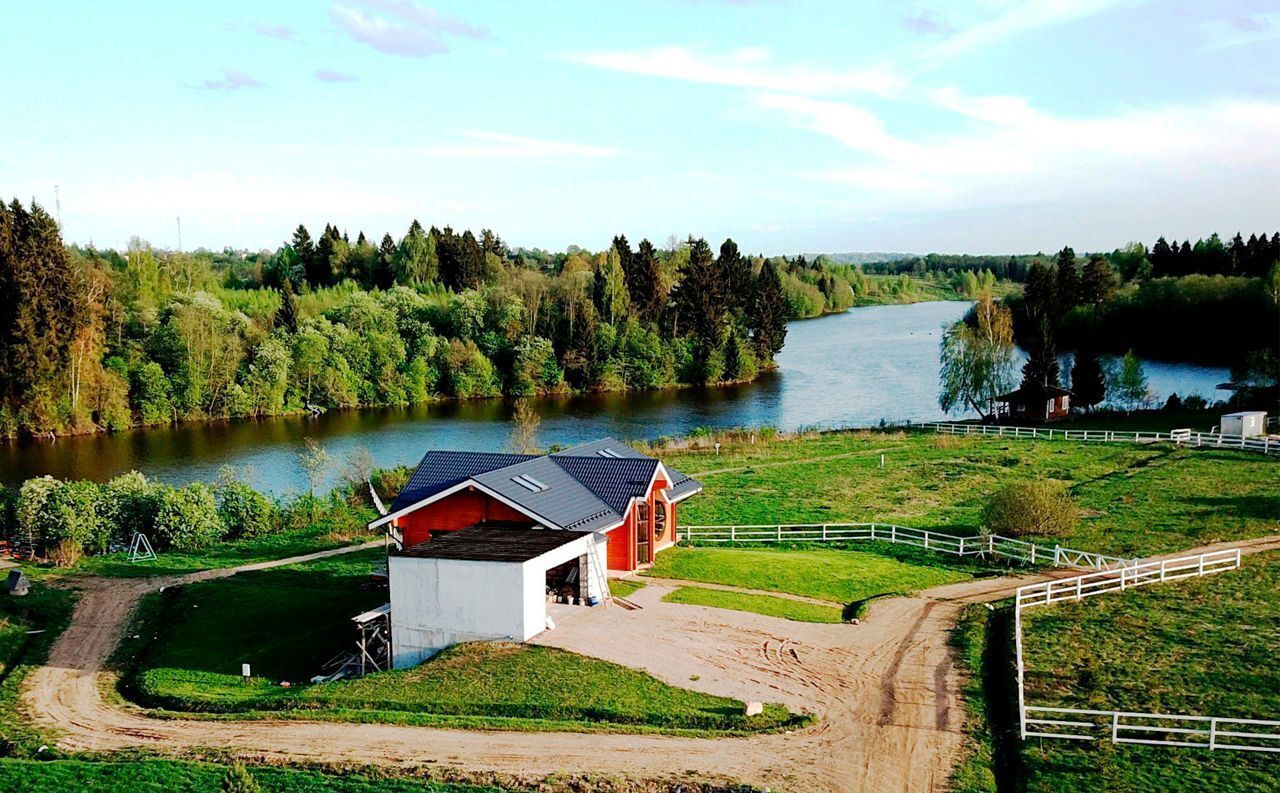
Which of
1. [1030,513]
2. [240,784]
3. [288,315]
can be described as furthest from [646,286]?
[240,784]

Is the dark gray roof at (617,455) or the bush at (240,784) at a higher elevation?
the dark gray roof at (617,455)

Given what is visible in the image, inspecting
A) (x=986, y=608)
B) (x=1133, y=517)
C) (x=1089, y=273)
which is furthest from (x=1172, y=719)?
(x=1089, y=273)

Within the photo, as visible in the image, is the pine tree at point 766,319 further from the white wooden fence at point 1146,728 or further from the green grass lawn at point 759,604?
the white wooden fence at point 1146,728

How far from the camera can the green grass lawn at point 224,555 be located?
3359 centimetres

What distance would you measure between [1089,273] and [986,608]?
73.7 meters

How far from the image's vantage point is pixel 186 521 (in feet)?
123

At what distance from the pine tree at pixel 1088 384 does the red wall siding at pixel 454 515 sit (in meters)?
51.6

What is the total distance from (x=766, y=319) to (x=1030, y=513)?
6352 centimetres

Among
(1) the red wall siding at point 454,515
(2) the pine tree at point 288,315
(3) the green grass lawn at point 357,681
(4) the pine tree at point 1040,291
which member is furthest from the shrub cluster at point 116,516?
(4) the pine tree at point 1040,291

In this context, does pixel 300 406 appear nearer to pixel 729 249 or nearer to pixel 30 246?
pixel 30 246

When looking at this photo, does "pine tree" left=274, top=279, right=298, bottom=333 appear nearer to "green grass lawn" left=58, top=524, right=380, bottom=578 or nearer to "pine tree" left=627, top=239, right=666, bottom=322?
"pine tree" left=627, top=239, right=666, bottom=322

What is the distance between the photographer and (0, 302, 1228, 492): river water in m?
56.2

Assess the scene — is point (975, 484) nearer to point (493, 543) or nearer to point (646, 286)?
point (493, 543)

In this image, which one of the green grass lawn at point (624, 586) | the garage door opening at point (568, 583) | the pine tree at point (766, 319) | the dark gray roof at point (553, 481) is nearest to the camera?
the garage door opening at point (568, 583)
